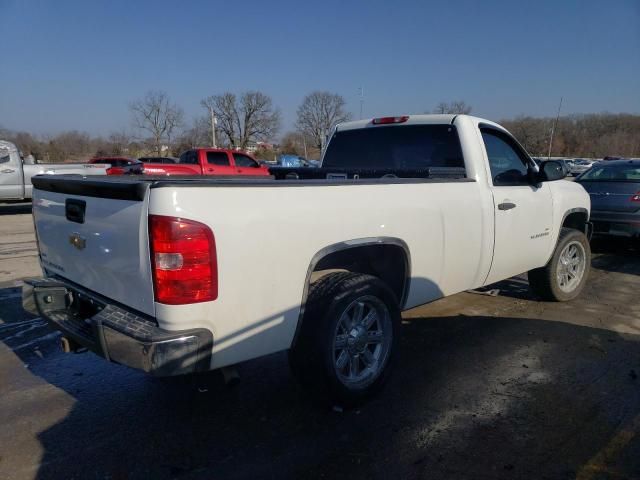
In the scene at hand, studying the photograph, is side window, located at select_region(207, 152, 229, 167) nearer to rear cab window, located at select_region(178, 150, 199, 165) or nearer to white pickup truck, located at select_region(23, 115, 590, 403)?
rear cab window, located at select_region(178, 150, 199, 165)

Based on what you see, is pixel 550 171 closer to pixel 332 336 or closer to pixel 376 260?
pixel 376 260


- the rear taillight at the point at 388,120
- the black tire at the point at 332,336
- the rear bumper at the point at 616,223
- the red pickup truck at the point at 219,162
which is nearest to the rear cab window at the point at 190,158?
the red pickup truck at the point at 219,162

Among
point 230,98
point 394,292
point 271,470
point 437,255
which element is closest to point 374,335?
point 394,292

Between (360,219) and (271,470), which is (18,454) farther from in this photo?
(360,219)

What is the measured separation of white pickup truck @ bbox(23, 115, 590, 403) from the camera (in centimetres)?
226

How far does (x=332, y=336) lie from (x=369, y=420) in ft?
2.09

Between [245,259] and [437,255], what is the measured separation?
1.66m

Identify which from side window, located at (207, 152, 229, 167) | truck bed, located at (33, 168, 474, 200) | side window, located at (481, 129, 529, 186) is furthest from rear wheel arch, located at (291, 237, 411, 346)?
side window, located at (207, 152, 229, 167)

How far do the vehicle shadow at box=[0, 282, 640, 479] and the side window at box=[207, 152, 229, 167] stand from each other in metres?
14.8

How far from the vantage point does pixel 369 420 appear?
3021 millimetres

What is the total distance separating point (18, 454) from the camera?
267cm

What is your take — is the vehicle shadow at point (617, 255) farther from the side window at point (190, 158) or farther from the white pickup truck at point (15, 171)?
the side window at point (190, 158)

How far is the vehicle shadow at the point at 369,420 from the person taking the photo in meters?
2.58

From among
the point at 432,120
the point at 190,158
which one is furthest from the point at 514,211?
the point at 190,158
